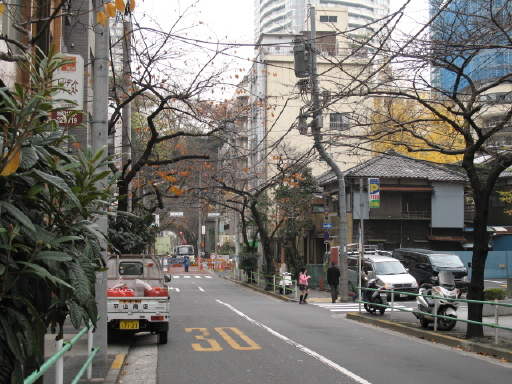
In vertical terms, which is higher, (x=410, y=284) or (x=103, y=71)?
(x=103, y=71)

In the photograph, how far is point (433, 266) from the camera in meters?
30.9

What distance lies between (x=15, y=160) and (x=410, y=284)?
88.7 ft

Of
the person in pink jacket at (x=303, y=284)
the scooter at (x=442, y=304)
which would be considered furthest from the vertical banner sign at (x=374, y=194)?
the scooter at (x=442, y=304)

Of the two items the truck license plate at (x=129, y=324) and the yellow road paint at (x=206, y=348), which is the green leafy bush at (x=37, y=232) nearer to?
the yellow road paint at (x=206, y=348)

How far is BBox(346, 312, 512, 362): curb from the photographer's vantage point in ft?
37.1

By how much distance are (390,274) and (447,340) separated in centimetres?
1583

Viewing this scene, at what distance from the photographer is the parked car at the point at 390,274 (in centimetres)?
2783

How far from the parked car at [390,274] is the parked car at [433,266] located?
1942mm

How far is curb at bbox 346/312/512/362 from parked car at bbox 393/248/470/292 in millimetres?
13510

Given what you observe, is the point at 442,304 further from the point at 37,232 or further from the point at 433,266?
the point at 433,266

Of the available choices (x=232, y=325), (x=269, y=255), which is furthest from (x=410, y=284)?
(x=232, y=325)

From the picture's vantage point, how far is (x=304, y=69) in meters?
14.6

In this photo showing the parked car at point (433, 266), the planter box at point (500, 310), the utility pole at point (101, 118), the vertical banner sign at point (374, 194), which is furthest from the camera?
the parked car at point (433, 266)

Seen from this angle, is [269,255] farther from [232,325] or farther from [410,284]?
[232,325]
